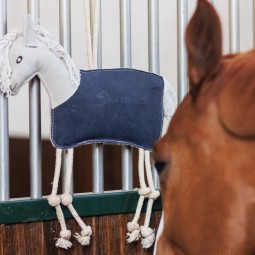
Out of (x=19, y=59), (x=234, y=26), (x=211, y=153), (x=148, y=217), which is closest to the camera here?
(x=211, y=153)

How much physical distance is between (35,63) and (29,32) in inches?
1.6

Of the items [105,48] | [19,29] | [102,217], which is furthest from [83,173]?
[19,29]

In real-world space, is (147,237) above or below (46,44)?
below

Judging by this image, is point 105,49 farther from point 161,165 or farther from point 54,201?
point 161,165

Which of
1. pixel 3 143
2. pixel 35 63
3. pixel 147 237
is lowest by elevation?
pixel 147 237

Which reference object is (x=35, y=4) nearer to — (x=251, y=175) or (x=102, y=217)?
(x=102, y=217)

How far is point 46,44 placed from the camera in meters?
0.79

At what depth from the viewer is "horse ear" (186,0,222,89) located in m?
0.44

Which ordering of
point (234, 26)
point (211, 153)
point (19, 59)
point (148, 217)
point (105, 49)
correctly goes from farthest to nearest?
point (105, 49) < point (234, 26) < point (148, 217) < point (19, 59) < point (211, 153)

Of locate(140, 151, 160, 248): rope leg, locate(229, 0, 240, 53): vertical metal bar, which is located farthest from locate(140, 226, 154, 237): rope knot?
locate(229, 0, 240, 53): vertical metal bar

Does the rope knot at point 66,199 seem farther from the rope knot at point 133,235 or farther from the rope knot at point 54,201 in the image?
the rope knot at point 133,235

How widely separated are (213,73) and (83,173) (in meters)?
1.13

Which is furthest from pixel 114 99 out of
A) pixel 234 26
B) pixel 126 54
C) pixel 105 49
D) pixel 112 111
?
pixel 105 49

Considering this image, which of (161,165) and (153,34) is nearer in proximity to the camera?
(161,165)
